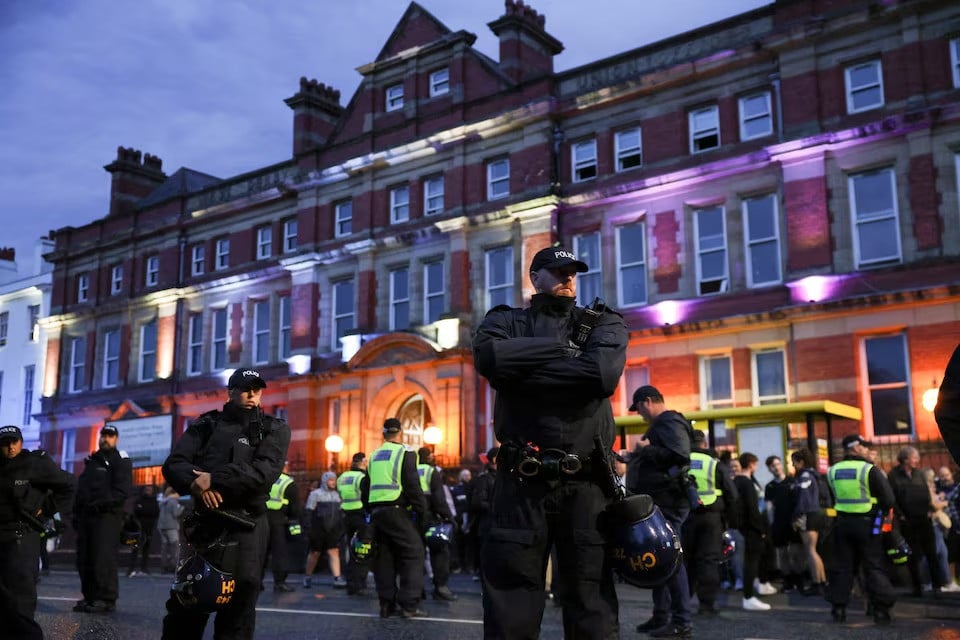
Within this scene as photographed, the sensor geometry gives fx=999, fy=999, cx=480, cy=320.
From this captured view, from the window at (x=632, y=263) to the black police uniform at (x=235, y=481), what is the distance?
66.2 feet

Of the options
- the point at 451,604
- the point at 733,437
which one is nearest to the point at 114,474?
the point at 451,604

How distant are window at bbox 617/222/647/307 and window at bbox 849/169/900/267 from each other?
537 centimetres

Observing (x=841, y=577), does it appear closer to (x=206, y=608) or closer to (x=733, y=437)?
(x=206, y=608)

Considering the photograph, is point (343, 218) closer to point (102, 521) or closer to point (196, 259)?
point (196, 259)

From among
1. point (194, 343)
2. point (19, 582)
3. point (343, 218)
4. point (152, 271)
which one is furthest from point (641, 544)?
point (152, 271)

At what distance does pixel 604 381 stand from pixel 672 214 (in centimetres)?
2131

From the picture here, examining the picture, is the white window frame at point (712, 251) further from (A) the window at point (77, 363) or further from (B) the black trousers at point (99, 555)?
(A) the window at point (77, 363)

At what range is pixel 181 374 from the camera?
36.4 meters

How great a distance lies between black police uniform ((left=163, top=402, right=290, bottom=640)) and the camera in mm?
6191

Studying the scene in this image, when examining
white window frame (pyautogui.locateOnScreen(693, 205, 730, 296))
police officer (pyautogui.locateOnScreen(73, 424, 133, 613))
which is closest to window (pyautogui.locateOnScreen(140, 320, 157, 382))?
white window frame (pyautogui.locateOnScreen(693, 205, 730, 296))

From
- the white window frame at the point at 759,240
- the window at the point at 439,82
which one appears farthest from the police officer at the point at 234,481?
the window at the point at 439,82

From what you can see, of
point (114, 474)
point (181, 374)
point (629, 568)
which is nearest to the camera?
point (629, 568)

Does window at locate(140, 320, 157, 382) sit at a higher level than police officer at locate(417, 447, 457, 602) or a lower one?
higher

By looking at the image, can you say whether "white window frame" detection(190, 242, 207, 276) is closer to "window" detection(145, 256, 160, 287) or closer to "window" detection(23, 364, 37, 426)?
"window" detection(145, 256, 160, 287)
